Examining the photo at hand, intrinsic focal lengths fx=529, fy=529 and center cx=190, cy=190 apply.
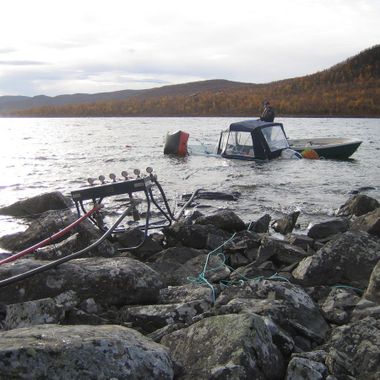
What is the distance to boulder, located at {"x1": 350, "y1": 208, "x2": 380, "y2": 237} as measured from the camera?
860cm

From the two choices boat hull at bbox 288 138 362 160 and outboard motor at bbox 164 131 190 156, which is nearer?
boat hull at bbox 288 138 362 160

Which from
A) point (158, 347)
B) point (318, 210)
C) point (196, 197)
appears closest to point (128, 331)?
point (158, 347)

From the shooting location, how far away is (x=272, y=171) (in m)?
19.9

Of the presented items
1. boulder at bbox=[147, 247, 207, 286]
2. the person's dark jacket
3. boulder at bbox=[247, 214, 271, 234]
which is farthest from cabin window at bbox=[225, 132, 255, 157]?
boulder at bbox=[147, 247, 207, 286]

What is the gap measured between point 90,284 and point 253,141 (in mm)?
→ 17072

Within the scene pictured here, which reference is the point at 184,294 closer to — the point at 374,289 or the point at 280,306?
the point at 280,306

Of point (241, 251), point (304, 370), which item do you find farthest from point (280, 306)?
point (241, 251)

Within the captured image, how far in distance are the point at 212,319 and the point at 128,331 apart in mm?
753

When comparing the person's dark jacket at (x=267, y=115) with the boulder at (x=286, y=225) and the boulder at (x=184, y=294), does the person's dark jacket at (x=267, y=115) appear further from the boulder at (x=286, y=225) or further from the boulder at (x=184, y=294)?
the boulder at (x=184, y=294)

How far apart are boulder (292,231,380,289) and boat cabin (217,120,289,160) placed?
15.0m

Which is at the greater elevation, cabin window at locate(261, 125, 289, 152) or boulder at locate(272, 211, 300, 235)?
cabin window at locate(261, 125, 289, 152)

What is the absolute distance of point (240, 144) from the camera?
72.8ft

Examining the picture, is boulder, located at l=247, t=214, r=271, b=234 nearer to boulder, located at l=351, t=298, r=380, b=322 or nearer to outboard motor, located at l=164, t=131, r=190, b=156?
boulder, located at l=351, t=298, r=380, b=322

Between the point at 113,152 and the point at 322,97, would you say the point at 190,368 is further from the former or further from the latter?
the point at 322,97
